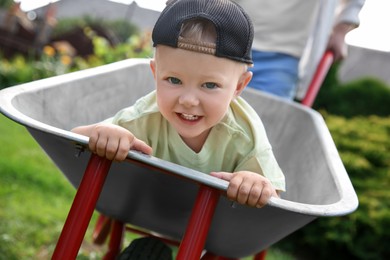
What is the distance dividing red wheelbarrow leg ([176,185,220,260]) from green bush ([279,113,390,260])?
274 cm

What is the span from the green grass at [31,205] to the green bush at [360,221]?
265 mm

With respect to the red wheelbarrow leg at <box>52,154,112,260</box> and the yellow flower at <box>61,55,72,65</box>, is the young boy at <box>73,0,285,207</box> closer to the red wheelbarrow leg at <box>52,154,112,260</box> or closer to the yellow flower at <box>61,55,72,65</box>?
the red wheelbarrow leg at <box>52,154,112,260</box>

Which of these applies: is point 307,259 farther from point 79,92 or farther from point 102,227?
point 79,92

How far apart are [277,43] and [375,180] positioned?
194 centimetres

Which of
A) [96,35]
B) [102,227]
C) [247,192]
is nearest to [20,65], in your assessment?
[96,35]

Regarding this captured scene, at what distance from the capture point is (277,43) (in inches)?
108

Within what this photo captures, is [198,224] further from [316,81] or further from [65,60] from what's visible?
[65,60]

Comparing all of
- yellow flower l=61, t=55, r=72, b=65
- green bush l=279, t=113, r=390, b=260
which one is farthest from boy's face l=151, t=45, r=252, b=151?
yellow flower l=61, t=55, r=72, b=65

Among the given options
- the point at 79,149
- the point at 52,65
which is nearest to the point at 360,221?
the point at 79,149

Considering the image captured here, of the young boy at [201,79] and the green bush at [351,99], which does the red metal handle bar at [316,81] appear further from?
the green bush at [351,99]

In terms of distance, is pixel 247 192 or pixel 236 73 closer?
pixel 247 192

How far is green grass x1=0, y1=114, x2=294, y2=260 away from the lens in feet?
8.65

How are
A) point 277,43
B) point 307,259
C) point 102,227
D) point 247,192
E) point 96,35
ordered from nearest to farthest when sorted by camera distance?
point 247,192
point 102,227
point 277,43
point 307,259
point 96,35

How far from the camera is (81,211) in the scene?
4.20ft
